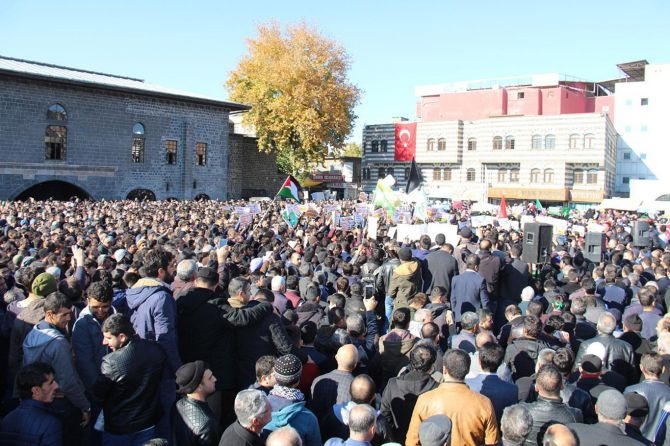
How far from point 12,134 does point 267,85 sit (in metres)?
18.8

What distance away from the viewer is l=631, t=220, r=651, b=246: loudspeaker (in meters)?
17.0

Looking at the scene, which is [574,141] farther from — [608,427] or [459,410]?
[459,410]

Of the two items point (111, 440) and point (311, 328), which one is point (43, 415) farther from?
point (311, 328)

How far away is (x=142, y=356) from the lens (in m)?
4.46

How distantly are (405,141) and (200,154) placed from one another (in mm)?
17984

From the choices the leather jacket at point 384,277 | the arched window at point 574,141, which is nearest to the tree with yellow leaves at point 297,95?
the arched window at point 574,141

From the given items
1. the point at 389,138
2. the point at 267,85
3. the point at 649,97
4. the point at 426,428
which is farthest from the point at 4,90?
the point at 649,97

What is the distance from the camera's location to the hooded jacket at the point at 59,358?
4.47 metres

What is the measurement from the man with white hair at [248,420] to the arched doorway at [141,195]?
113 ft

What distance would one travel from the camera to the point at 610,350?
596cm

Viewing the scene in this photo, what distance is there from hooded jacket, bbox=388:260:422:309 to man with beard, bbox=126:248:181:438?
3946mm

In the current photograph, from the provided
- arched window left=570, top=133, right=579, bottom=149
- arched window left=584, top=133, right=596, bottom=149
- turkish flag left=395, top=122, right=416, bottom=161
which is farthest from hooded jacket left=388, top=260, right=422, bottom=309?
turkish flag left=395, top=122, right=416, bottom=161

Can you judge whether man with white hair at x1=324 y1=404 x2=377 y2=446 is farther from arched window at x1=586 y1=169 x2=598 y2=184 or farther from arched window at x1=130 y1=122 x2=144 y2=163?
arched window at x1=586 y1=169 x2=598 y2=184

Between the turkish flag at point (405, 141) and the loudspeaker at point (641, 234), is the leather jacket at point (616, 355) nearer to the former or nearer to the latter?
the loudspeaker at point (641, 234)
